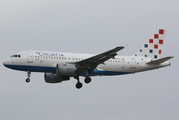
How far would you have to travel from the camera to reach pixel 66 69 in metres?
40.6

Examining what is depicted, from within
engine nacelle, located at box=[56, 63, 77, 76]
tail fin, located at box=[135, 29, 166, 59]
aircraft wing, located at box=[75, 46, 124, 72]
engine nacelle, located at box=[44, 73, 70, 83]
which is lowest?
engine nacelle, located at box=[44, 73, 70, 83]

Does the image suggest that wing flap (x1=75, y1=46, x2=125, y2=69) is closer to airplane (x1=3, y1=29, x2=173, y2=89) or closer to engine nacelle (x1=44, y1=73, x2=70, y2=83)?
airplane (x1=3, y1=29, x2=173, y2=89)

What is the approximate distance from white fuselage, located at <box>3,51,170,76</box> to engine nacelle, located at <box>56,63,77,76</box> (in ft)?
3.75

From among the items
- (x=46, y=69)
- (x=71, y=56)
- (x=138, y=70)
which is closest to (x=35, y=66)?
(x=46, y=69)

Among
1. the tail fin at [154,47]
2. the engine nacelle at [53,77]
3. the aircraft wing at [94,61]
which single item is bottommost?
the engine nacelle at [53,77]

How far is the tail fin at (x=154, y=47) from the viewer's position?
47.3 m

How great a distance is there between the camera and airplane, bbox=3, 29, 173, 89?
40875 mm

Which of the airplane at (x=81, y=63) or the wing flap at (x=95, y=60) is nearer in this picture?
the wing flap at (x=95, y=60)

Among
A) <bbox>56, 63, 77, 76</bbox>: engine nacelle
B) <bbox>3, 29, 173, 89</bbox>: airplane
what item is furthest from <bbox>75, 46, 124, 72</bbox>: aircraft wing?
<bbox>56, 63, 77, 76</bbox>: engine nacelle

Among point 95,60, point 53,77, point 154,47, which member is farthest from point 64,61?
point 154,47

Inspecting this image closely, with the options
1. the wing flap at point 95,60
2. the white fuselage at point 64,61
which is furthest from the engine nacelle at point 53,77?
the wing flap at point 95,60

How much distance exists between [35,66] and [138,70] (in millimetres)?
12609

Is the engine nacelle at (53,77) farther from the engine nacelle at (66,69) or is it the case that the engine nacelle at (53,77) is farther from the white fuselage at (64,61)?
the engine nacelle at (66,69)

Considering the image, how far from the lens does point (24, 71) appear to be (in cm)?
4166
